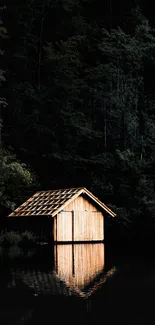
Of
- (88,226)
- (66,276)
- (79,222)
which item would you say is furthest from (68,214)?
(66,276)

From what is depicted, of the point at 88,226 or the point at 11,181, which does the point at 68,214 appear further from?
the point at 11,181

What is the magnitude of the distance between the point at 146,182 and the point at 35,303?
116 ft

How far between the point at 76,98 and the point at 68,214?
20674 mm

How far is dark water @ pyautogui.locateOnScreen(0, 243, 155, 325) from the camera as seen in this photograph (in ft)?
54.9

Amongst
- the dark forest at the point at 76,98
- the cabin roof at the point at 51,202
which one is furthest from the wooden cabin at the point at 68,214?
the dark forest at the point at 76,98

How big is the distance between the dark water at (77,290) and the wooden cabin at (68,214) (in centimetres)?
1233

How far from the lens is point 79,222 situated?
1793 inches

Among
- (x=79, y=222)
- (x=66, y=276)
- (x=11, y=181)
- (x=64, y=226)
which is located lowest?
(x=66, y=276)

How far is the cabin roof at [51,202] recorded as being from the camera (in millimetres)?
43812

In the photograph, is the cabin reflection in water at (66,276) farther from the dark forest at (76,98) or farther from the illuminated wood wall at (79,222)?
the dark forest at (76,98)

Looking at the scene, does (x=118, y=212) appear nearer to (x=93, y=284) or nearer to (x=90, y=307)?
(x=93, y=284)

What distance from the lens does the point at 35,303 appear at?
1847 cm

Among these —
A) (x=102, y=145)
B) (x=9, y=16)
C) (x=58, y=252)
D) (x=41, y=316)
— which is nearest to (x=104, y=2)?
(x=9, y=16)

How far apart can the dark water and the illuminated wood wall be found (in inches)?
497
